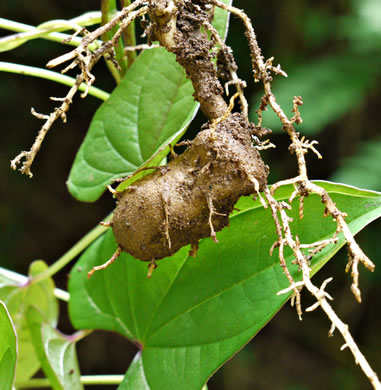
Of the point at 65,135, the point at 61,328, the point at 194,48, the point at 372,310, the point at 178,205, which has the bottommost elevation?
the point at 372,310

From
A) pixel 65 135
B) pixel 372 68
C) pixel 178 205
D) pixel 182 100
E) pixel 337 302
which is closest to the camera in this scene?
pixel 178 205

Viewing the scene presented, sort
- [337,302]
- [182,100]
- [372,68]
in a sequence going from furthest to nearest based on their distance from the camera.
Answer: [337,302], [372,68], [182,100]

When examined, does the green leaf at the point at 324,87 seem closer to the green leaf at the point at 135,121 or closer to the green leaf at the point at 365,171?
the green leaf at the point at 365,171

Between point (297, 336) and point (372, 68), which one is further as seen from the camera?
point (297, 336)

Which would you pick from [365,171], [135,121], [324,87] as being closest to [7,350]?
[135,121]

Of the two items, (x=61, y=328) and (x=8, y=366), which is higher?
(x=8, y=366)

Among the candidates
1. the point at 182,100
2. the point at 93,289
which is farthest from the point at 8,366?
the point at 182,100

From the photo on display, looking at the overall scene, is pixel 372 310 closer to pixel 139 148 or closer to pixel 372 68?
pixel 372 68

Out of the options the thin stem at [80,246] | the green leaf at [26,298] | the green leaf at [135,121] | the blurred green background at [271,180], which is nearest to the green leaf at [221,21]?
the green leaf at [135,121]
